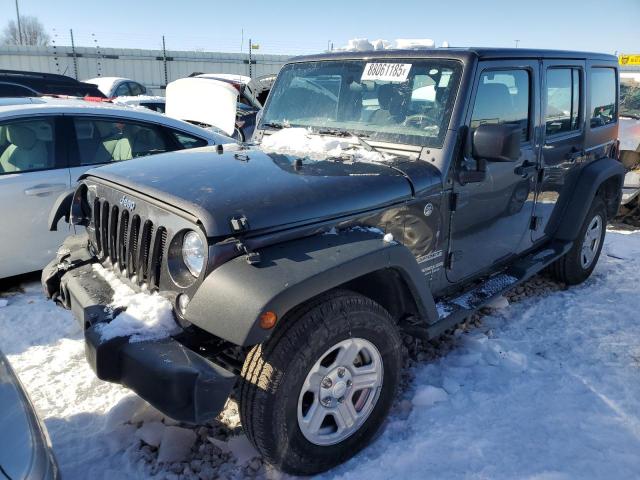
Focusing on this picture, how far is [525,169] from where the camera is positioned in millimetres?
3627

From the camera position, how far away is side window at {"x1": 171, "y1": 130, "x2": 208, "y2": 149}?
5195 mm

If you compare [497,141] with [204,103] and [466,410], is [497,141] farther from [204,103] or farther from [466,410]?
[204,103]

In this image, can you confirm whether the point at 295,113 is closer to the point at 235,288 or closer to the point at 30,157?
the point at 235,288

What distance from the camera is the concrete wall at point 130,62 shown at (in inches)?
764

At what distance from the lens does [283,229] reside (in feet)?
7.67

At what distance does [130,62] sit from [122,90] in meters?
8.82

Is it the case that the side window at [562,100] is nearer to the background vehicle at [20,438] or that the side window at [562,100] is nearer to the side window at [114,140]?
the side window at [114,140]

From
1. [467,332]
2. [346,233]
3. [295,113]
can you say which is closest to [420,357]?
[467,332]

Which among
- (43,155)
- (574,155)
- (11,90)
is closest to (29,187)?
(43,155)

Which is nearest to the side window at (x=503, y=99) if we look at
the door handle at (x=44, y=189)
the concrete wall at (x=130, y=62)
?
the door handle at (x=44, y=189)

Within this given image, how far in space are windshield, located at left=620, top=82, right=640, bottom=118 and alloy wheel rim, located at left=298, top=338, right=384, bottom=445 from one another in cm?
674

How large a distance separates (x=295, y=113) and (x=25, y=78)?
7729 millimetres

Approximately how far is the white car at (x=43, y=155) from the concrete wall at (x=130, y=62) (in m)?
15.4

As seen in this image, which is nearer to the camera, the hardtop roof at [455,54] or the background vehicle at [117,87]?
the hardtop roof at [455,54]
